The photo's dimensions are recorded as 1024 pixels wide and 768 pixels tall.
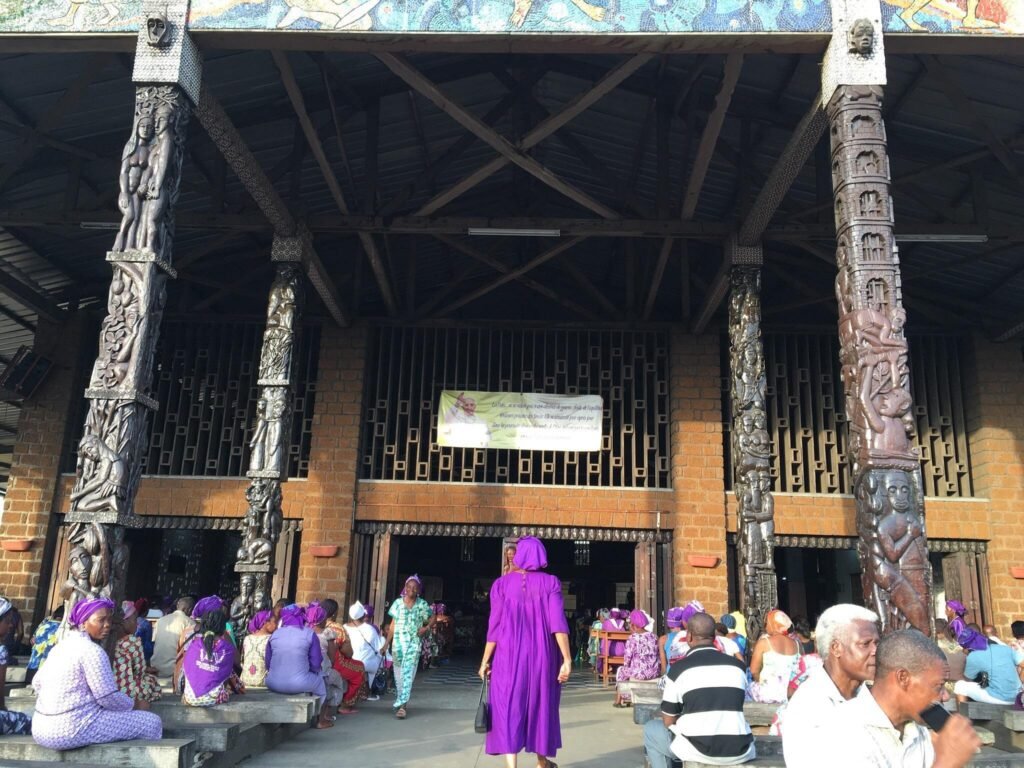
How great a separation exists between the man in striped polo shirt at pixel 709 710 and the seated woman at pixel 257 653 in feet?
14.8

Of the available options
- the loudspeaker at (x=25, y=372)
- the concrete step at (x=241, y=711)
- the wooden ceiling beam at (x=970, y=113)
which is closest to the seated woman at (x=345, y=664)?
the concrete step at (x=241, y=711)

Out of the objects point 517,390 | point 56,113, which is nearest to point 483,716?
point 56,113

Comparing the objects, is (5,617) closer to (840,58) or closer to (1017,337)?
(840,58)

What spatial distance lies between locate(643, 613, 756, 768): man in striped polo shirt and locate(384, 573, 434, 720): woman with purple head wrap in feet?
13.7

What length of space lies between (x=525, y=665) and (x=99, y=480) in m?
3.21

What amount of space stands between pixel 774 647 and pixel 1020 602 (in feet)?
27.6

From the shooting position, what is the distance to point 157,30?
6.40 meters

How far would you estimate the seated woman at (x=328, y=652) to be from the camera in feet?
24.6

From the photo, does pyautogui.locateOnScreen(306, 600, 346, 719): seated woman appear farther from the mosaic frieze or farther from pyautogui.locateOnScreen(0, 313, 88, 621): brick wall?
pyautogui.locateOnScreen(0, 313, 88, 621): brick wall

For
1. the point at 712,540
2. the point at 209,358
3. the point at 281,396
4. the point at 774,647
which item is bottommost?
the point at 774,647

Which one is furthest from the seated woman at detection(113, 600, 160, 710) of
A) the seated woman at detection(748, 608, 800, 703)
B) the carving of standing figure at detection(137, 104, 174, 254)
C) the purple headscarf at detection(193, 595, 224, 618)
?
the seated woman at detection(748, 608, 800, 703)

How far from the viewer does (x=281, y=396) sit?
973 centimetres

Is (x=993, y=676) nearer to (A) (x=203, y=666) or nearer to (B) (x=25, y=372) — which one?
(A) (x=203, y=666)

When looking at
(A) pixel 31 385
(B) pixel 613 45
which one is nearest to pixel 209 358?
(A) pixel 31 385
